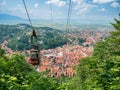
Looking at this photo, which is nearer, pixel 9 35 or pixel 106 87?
pixel 106 87

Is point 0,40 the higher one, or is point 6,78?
point 6,78

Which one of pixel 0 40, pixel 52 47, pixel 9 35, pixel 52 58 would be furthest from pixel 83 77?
pixel 9 35

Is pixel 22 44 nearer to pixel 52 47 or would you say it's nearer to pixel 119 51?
pixel 52 47

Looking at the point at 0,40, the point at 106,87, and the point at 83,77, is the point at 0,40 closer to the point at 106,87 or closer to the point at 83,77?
the point at 83,77

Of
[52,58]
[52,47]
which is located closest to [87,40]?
[52,47]

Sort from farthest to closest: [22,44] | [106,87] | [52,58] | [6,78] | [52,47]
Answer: [52,47] → [22,44] → [52,58] → [106,87] → [6,78]

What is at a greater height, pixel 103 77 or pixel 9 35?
pixel 103 77

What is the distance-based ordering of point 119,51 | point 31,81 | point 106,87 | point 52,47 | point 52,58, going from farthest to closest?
point 52,47 → point 52,58 → point 119,51 → point 106,87 → point 31,81

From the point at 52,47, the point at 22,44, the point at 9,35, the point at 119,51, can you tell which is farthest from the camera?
the point at 9,35

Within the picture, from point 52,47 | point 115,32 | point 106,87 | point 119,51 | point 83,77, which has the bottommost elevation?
point 52,47
